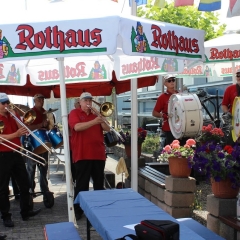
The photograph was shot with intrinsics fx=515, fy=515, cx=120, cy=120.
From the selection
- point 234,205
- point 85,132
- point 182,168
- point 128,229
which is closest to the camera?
point 128,229

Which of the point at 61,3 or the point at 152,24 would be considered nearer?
the point at 152,24

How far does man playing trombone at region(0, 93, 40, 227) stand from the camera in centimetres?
688

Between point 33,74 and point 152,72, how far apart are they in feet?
7.59

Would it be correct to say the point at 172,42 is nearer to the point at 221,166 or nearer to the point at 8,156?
the point at 221,166

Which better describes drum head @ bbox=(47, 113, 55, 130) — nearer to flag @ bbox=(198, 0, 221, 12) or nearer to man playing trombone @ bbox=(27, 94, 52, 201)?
man playing trombone @ bbox=(27, 94, 52, 201)

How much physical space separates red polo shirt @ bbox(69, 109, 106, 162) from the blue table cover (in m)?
1.71

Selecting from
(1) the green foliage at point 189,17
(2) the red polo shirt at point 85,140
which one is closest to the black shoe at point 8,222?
(2) the red polo shirt at point 85,140

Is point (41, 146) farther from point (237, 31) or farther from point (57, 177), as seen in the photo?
point (237, 31)

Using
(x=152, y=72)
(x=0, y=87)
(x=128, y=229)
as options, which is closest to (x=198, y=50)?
(x=152, y=72)

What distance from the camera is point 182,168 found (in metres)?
6.34

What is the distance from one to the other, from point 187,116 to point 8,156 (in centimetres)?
255

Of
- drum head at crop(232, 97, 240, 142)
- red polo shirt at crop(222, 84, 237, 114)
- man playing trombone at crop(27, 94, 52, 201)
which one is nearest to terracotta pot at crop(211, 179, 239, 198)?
drum head at crop(232, 97, 240, 142)

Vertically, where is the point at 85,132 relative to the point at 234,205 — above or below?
above

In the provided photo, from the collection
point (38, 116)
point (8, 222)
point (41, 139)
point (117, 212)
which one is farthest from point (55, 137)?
point (117, 212)
